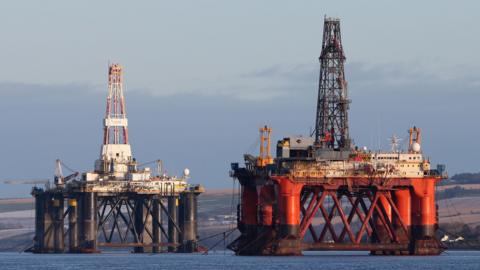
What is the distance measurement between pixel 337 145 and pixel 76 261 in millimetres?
26289

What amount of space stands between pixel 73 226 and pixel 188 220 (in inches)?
488

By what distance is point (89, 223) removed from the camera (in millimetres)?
190125

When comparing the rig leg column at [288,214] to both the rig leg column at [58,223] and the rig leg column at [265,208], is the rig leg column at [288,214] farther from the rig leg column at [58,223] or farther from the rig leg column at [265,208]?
the rig leg column at [58,223]

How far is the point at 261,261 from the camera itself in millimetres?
152500

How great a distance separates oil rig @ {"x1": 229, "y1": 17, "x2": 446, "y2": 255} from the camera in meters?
157

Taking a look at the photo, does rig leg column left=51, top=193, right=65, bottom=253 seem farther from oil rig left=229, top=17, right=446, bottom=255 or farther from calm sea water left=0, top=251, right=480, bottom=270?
oil rig left=229, top=17, right=446, bottom=255

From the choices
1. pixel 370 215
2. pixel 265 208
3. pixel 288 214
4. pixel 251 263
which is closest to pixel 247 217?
pixel 265 208

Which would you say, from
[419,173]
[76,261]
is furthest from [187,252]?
[419,173]

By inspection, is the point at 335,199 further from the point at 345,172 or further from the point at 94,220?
the point at 94,220

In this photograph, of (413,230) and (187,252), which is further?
(187,252)

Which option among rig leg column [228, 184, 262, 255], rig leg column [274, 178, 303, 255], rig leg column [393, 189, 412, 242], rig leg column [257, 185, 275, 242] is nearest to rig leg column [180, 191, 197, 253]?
rig leg column [228, 184, 262, 255]

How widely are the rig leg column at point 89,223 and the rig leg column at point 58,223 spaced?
614 centimetres

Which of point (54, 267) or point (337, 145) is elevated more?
point (337, 145)

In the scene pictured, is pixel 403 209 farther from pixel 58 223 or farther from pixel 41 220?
pixel 41 220
